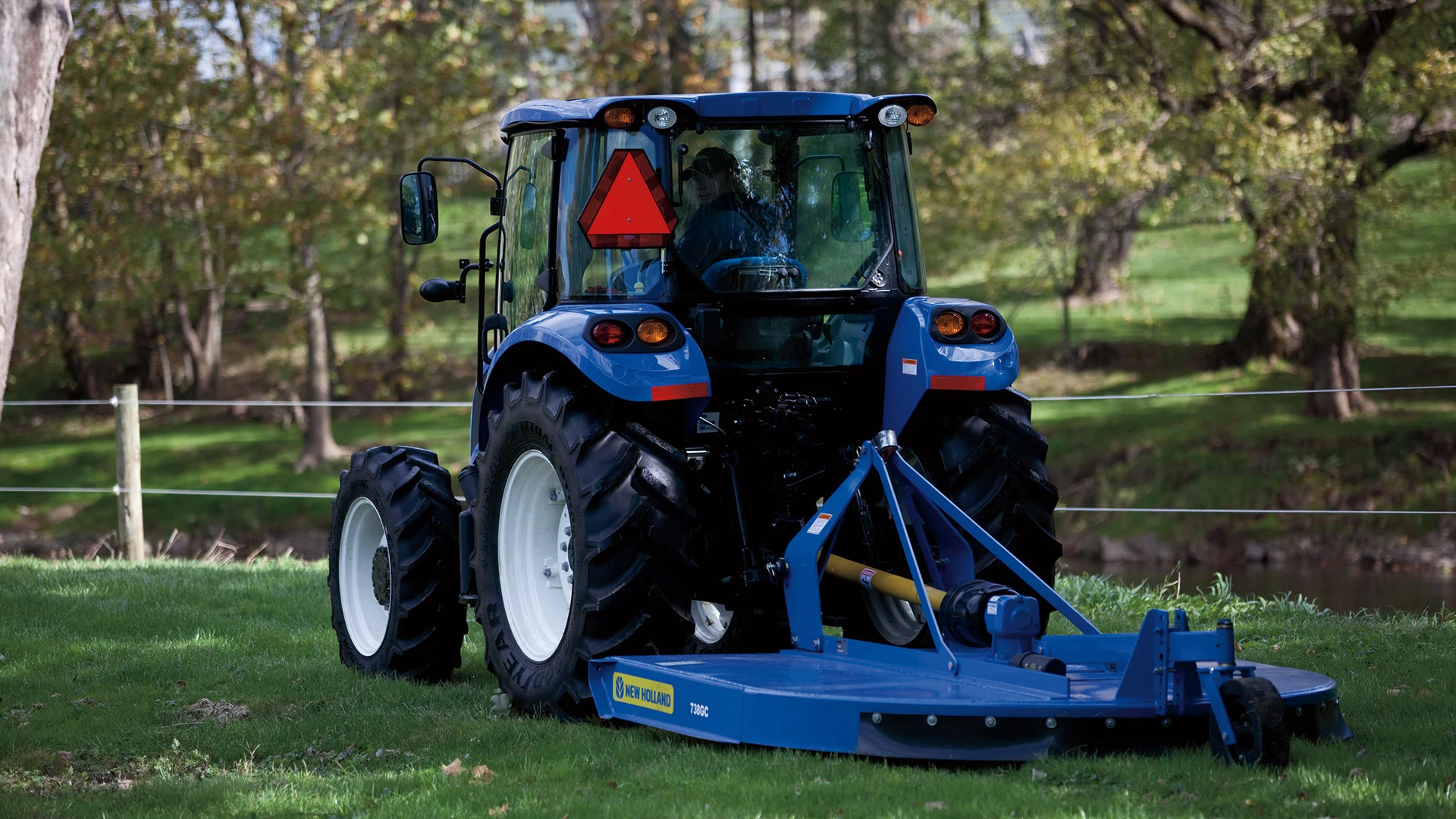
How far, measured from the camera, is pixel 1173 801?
4.14 meters

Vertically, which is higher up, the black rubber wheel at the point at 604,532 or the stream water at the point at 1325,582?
the black rubber wheel at the point at 604,532

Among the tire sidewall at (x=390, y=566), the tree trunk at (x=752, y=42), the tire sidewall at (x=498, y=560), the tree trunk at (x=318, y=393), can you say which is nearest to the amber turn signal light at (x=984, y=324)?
the tire sidewall at (x=498, y=560)

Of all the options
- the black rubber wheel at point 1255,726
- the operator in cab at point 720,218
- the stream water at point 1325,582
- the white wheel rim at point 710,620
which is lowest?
the stream water at point 1325,582

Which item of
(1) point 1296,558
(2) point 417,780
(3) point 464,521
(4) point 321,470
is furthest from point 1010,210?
(2) point 417,780

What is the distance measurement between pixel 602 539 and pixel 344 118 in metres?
15.1

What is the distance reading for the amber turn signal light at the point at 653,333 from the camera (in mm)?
5539

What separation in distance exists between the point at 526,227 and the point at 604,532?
1608 mm

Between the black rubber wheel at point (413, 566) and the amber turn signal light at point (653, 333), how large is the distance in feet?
5.04

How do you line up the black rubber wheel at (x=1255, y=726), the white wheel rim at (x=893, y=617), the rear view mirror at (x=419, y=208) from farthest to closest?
the rear view mirror at (x=419, y=208), the white wheel rim at (x=893, y=617), the black rubber wheel at (x=1255, y=726)

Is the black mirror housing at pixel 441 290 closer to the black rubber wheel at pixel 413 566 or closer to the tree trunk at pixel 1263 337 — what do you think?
the black rubber wheel at pixel 413 566

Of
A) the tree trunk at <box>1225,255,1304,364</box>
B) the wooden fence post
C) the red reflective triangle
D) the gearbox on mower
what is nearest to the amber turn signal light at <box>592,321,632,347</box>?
the gearbox on mower

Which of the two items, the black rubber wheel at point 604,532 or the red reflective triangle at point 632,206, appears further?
the red reflective triangle at point 632,206

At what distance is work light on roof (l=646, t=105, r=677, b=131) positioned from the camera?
18.9ft

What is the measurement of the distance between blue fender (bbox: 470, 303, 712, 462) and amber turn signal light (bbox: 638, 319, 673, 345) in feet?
0.13
